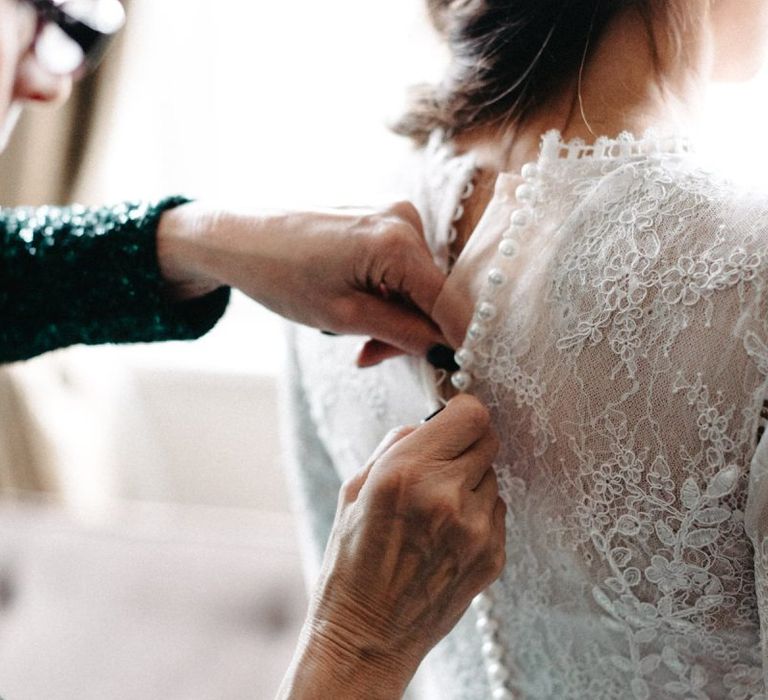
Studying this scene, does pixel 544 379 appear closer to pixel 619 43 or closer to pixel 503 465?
pixel 503 465

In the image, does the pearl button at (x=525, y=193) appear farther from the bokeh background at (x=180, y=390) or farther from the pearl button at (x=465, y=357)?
the bokeh background at (x=180, y=390)

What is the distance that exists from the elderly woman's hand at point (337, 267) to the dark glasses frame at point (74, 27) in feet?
1.08

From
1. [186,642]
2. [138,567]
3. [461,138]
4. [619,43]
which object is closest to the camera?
[619,43]

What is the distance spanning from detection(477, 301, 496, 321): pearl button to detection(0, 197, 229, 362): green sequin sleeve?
1.47 feet

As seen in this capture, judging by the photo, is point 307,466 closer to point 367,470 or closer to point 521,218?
point 367,470

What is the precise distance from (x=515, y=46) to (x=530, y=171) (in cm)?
14

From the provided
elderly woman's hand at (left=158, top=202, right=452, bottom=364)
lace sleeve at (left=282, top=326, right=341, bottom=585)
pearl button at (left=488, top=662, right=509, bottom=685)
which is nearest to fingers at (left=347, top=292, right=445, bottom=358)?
elderly woman's hand at (left=158, top=202, right=452, bottom=364)

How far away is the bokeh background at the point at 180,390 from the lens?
165 centimetres

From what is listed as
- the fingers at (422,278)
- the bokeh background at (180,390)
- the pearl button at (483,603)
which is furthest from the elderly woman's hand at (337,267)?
the bokeh background at (180,390)

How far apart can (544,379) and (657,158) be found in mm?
188

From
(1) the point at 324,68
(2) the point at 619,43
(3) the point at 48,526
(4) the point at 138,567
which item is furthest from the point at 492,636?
(1) the point at 324,68

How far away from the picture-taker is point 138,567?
1.72 metres

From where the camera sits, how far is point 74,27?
3.57ft

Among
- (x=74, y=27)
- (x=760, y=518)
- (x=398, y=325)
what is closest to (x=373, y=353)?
(x=398, y=325)
